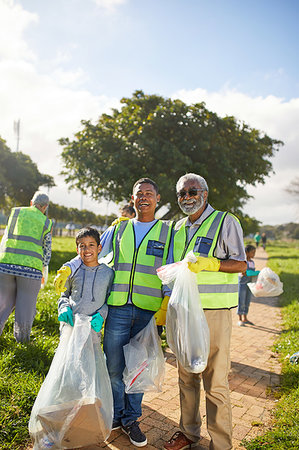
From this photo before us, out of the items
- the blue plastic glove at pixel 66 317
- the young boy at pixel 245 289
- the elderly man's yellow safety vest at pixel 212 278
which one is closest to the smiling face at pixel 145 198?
the elderly man's yellow safety vest at pixel 212 278

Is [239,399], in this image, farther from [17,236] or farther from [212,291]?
[17,236]

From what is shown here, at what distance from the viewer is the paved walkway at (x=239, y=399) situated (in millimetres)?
3082

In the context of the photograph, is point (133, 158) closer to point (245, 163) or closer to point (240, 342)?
point (245, 163)

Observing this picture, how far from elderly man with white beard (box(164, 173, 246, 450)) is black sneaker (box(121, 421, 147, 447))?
20 centimetres

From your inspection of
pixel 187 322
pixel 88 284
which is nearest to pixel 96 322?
pixel 88 284

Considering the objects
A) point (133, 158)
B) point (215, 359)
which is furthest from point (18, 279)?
point (133, 158)

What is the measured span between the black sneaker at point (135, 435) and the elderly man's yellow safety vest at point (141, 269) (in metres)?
0.95

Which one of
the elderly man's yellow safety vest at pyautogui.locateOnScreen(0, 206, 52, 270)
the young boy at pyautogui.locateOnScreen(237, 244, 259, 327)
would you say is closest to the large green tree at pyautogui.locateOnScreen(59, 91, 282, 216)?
the young boy at pyautogui.locateOnScreen(237, 244, 259, 327)

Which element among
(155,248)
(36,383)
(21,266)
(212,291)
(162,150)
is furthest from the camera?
(162,150)

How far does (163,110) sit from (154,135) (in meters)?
0.93

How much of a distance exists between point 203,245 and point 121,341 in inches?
41.6

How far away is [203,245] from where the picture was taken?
2.77 meters

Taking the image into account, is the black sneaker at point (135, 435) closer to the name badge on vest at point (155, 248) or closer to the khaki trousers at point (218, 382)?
the khaki trousers at point (218, 382)

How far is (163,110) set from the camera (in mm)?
12719
